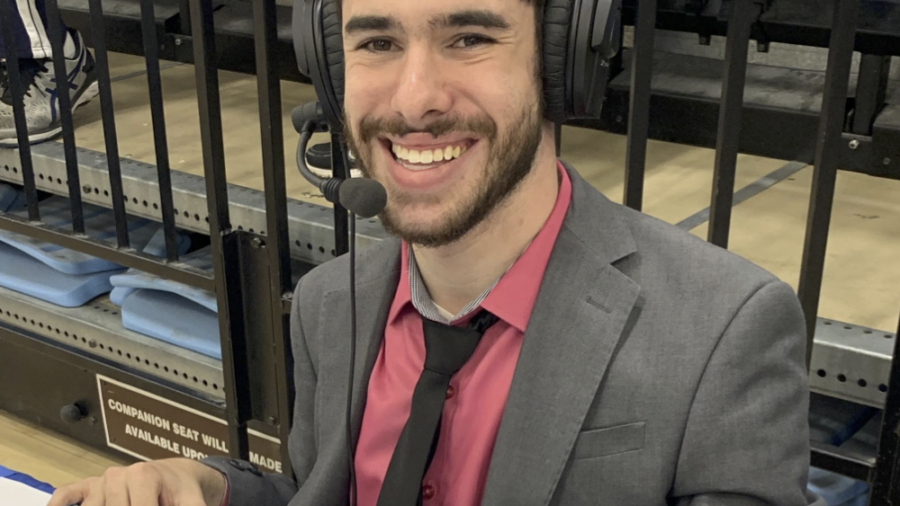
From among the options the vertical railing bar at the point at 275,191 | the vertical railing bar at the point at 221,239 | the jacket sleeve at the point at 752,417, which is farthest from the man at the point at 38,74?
the jacket sleeve at the point at 752,417

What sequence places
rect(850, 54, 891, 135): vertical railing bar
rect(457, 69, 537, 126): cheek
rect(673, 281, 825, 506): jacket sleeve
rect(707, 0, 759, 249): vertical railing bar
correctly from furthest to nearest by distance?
rect(850, 54, 891, 135): vertical railing bar → rect(707, 0, 759, 249): vertical railing bar → rect(457, 69, 537, 126): cheek → rect(673, 281, 825, 506): jacket sleeve

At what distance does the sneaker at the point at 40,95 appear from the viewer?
185 centimetres

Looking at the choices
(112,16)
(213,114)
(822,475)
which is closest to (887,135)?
(822,475)

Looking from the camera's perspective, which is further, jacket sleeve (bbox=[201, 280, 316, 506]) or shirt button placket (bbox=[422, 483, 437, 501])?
jacket sleeve (bbox=[201, 280, 316, 506])

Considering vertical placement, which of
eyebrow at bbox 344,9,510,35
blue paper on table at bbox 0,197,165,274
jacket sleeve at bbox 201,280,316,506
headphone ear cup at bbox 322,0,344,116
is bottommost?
blue paper on table at bbox 0,197,165,274

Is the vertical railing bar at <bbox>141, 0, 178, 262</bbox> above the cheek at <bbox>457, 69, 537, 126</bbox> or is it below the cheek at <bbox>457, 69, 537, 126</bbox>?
below

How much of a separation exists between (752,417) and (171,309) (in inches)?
48.8

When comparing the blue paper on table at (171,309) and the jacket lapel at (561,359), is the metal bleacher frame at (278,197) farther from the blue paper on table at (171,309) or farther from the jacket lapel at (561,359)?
the jacket lapel at (561,359)

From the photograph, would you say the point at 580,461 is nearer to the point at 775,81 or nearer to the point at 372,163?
the point at 372,163

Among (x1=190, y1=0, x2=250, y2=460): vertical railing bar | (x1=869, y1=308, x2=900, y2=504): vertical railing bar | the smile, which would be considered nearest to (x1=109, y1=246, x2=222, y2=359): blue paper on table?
(x1=190, y1=0, x2=250, y2=460): vertical railing bar

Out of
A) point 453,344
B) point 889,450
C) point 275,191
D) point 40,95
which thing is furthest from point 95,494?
point 40,95

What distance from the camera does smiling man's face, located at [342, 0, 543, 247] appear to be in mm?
846

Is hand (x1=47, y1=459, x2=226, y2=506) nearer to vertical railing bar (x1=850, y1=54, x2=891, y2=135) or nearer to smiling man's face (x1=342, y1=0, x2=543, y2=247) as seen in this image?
smiling man's face (x1=342, y1=0, x2=543, y2=247)

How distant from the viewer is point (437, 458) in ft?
2.99
